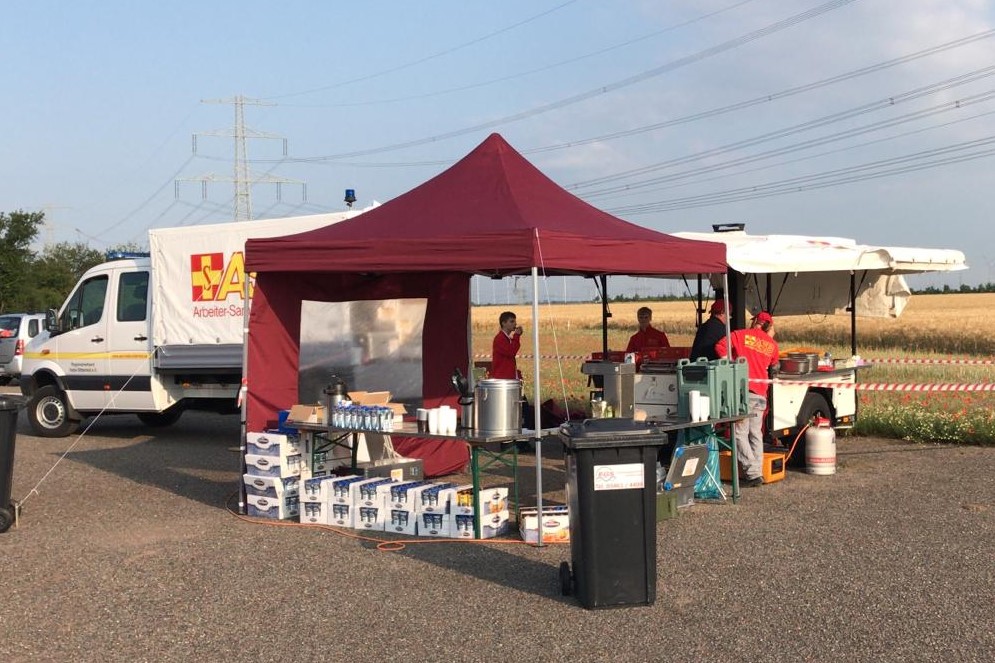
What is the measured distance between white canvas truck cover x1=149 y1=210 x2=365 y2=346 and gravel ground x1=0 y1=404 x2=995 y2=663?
3.35 meters

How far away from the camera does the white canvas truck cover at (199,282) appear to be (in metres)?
13.2

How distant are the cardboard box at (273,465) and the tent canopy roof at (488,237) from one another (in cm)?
164

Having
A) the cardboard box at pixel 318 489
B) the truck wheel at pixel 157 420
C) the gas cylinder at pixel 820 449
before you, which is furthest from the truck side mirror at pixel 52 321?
the gas cylinder at pixel 820 449

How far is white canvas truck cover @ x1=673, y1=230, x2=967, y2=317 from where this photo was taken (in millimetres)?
12047

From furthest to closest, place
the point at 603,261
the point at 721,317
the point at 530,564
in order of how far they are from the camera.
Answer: the point at 721,317 → the point at 603,261 → the point at 530,564

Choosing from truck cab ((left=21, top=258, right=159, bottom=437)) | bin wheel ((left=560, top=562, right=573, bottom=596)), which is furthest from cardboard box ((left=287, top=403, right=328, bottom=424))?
truck cab ((left=21, top=258, right=159, bottom=437))

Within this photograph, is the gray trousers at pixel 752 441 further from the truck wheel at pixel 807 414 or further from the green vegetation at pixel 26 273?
the green vegetation at pixel 26 273

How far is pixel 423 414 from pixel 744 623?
3.43 meters

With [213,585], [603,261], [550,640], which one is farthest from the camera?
[603,261]

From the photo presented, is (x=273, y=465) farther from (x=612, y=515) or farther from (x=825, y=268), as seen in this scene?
(x=825, y=268)

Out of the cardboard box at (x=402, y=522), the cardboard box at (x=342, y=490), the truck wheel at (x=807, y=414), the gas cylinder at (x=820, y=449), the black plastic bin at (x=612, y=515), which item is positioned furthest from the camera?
the truck wheel at (x=807, y=414)

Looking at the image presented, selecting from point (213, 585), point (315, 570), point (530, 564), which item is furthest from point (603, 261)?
point (213, 585)

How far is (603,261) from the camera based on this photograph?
8602 mm

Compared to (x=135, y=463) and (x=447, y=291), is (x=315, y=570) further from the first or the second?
(x=135, y=463)
